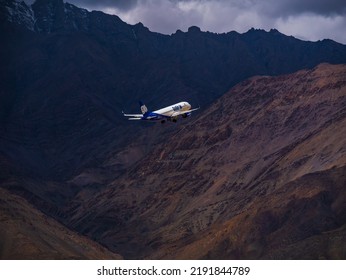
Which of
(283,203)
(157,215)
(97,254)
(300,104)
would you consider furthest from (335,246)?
(300,104)

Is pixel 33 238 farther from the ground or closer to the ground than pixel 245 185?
closer to the ground

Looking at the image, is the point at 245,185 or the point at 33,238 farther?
the point at 245,185

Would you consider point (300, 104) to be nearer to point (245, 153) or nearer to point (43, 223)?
point (245, 153)

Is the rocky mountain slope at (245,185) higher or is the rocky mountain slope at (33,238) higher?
the rocky mountain slope at (245,185)

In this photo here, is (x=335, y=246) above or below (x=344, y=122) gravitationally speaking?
below

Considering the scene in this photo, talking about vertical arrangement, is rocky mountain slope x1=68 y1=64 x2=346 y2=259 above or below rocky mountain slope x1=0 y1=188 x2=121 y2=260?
above

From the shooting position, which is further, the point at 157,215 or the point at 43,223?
the point at 157,215

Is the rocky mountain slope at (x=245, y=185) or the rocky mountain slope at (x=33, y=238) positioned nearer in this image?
the rocky mountain slope at (x=33, y=238)

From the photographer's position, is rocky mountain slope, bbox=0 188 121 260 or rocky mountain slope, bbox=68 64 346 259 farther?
rocky mountain slope, bbox=68 64 346 259
